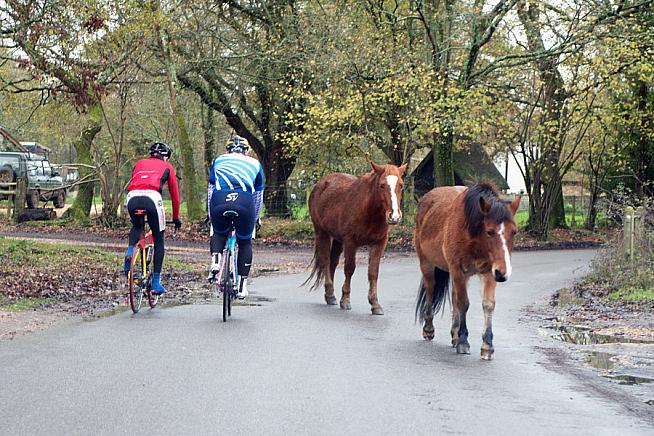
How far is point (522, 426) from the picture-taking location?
274 inches

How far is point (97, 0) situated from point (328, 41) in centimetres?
1256

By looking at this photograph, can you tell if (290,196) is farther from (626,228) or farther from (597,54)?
(626,228)

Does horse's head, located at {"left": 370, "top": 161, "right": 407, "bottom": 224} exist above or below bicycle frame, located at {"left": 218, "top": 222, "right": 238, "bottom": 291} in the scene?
above

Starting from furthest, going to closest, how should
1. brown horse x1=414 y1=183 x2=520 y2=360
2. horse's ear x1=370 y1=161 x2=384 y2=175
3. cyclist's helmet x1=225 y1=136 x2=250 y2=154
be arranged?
horse's ear x1=370 y1=161 x2=384 y2=175, cyclist's helmet x1=225 y1=136 x2=250 y2=154, brown horse x1=414 y1=183 x2=520 y2=360

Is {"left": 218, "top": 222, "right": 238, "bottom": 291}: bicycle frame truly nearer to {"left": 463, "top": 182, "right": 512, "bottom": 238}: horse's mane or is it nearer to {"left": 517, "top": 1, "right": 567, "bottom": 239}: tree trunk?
{"left": 463, "top": 182, "right": 512, "bottom": 238}: horse's mane

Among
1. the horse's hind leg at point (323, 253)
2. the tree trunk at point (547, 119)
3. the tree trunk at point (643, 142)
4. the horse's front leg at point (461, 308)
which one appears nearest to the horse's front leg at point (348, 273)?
the horse's hind leg at point (323, 253)

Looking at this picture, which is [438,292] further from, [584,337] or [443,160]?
[443,160]

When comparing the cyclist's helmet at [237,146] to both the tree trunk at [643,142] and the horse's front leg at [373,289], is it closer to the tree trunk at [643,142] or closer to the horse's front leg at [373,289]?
the horse's front leg at [373,289]

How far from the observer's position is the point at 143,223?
13.2 metres

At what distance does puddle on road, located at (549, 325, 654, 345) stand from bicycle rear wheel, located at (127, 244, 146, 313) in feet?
16.5

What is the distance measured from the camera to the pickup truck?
134ft

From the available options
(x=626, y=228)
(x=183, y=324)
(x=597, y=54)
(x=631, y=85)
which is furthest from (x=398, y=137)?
(x=183, y=324)

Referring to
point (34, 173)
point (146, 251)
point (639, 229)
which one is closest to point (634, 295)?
point (639, 229)

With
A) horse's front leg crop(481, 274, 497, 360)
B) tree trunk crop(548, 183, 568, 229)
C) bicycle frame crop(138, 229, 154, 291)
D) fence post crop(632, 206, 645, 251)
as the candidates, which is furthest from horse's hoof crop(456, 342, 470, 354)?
tree trunk crop(548, 183, 568, 229)
